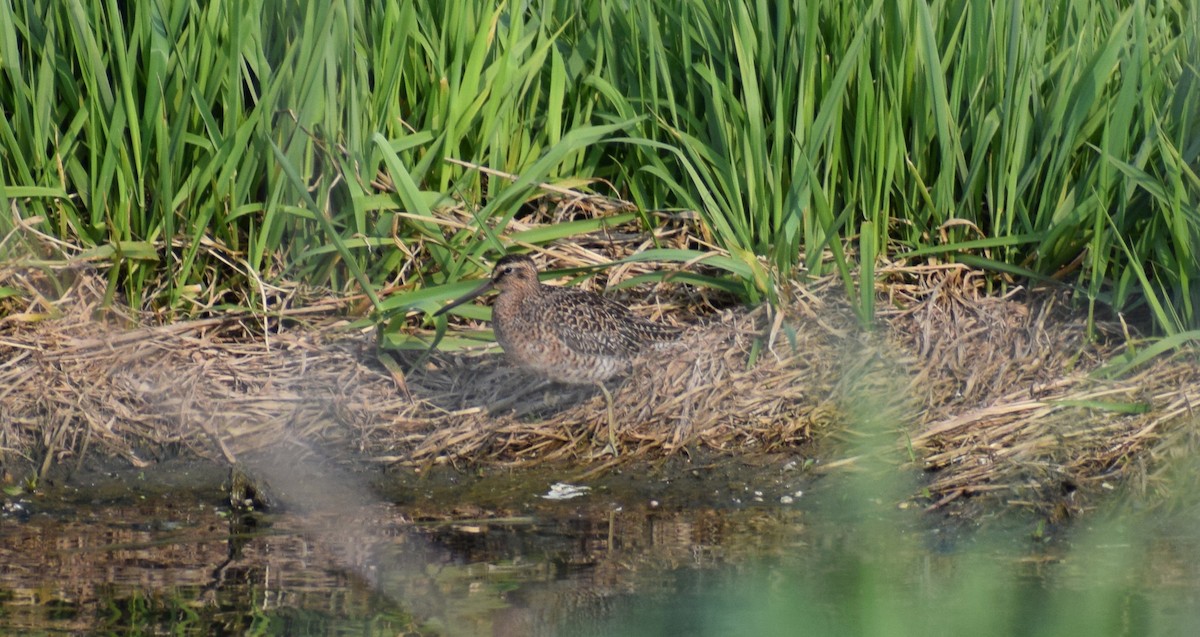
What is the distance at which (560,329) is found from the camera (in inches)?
210

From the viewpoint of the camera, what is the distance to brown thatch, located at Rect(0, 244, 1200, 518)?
5090 millimetres

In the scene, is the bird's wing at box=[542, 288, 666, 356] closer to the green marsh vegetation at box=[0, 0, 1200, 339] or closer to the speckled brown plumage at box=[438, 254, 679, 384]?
the speckled brown plumage at box=[438, 254, 679, 384]

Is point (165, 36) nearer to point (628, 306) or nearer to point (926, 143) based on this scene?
point (628, 306)

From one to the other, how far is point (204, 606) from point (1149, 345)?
3319 mm

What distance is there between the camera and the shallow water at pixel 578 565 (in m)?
3.84

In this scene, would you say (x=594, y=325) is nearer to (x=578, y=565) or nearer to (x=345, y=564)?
(x=578, y=565)

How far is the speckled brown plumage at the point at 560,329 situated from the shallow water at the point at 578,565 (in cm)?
42

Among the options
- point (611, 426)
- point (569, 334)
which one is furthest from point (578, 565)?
point (569, 334)

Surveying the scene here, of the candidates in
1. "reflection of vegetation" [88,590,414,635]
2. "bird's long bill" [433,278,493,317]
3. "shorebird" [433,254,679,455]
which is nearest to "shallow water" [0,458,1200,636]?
"reflection of vegetation" [88,590,414,635]

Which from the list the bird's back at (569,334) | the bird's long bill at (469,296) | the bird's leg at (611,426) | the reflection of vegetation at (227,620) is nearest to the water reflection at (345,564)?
the reflection of vegetation at (227,620)

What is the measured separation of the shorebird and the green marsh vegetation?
0.28 m

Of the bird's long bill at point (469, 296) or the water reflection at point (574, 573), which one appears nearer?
the water reflection at point (574, 573)

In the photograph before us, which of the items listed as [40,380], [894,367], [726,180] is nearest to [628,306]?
[726,180]

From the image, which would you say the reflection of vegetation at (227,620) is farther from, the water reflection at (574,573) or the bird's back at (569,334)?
the bird's back at (569,334)
